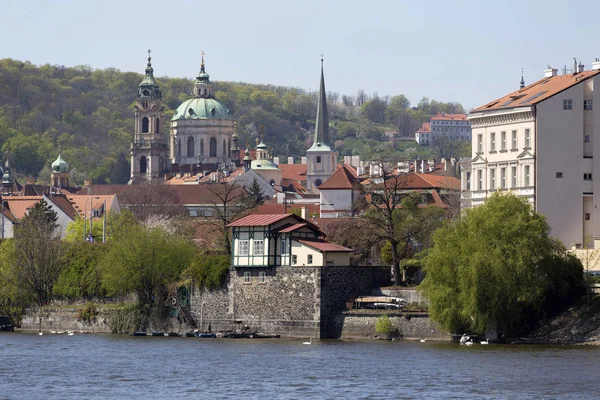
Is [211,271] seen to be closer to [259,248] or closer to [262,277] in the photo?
[259,248]

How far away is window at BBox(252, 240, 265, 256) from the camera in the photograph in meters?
89.4

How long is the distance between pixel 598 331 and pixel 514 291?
4345 millimetres

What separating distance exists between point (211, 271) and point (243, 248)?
2552 millimetres

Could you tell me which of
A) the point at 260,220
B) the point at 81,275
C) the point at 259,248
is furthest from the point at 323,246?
the point at 81,275

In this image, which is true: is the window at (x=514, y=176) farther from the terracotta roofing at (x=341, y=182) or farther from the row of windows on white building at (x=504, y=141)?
the terracotta roofing at (x=341, y=182)

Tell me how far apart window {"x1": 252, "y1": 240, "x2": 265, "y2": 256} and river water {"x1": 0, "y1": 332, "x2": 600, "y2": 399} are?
6.62 m

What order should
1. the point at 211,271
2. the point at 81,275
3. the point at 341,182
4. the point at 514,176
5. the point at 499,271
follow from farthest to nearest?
the point at 341,182 < the point at 81,275 < the point at 211,271 < the point at 514,176 < the point at 499,271

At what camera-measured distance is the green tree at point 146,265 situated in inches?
3733

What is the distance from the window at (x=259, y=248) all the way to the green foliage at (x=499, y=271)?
1230 cm

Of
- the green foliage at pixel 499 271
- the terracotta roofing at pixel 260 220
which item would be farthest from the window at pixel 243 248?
the green foliage at pixel 499 271

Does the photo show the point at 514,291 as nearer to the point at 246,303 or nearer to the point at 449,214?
the point at 246,303

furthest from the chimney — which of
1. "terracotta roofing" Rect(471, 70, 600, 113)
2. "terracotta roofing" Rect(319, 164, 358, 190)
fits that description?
"terracotta roofing" Rect(319, 164, 358, 190)

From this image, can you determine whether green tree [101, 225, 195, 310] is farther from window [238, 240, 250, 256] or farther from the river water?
the river water

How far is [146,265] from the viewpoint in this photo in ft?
311
